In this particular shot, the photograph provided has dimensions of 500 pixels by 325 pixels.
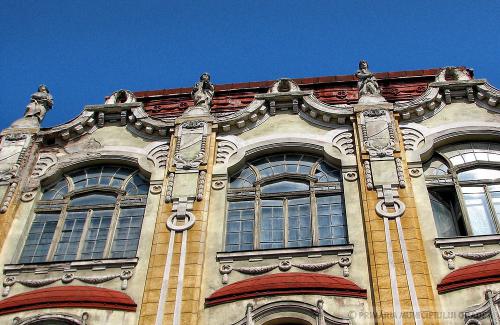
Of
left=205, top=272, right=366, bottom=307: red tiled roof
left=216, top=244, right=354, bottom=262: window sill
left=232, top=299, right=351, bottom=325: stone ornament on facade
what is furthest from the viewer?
left=216, top=244, right=354, bottom=262: window sill

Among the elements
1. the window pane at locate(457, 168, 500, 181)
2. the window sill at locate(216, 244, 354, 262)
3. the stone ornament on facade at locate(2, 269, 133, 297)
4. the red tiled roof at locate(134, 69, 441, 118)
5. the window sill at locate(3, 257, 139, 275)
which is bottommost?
the stone ornament on facade at locate(2, 269, 133, 297)

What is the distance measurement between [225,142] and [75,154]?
3950 mm

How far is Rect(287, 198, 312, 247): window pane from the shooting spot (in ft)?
45.2

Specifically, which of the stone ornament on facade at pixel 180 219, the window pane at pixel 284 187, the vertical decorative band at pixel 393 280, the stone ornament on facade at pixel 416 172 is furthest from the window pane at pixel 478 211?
the stone ornament on facade at pixel 180 219

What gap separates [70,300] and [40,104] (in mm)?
7480

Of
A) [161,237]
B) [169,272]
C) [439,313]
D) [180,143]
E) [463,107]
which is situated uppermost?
[463,107]

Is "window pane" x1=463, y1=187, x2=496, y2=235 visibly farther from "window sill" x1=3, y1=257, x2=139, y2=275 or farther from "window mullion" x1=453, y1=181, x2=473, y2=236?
"window sill" x1=3, y1=257, x2=139, y2=275

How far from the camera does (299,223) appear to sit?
46.8 ft

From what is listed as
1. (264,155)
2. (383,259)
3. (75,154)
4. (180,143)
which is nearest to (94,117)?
(75,154)

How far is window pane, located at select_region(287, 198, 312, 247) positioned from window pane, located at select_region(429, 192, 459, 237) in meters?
2.73

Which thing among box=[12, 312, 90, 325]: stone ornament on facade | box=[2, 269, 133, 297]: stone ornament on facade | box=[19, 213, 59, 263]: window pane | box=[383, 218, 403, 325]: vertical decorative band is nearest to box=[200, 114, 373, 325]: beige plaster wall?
box=[383, 218, 403, 325]: vertical decorative band

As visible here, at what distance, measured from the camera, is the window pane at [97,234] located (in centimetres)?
1420

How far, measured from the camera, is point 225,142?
16.4 meters

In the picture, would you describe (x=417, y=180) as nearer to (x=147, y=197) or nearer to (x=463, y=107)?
(x=463, y=107)
